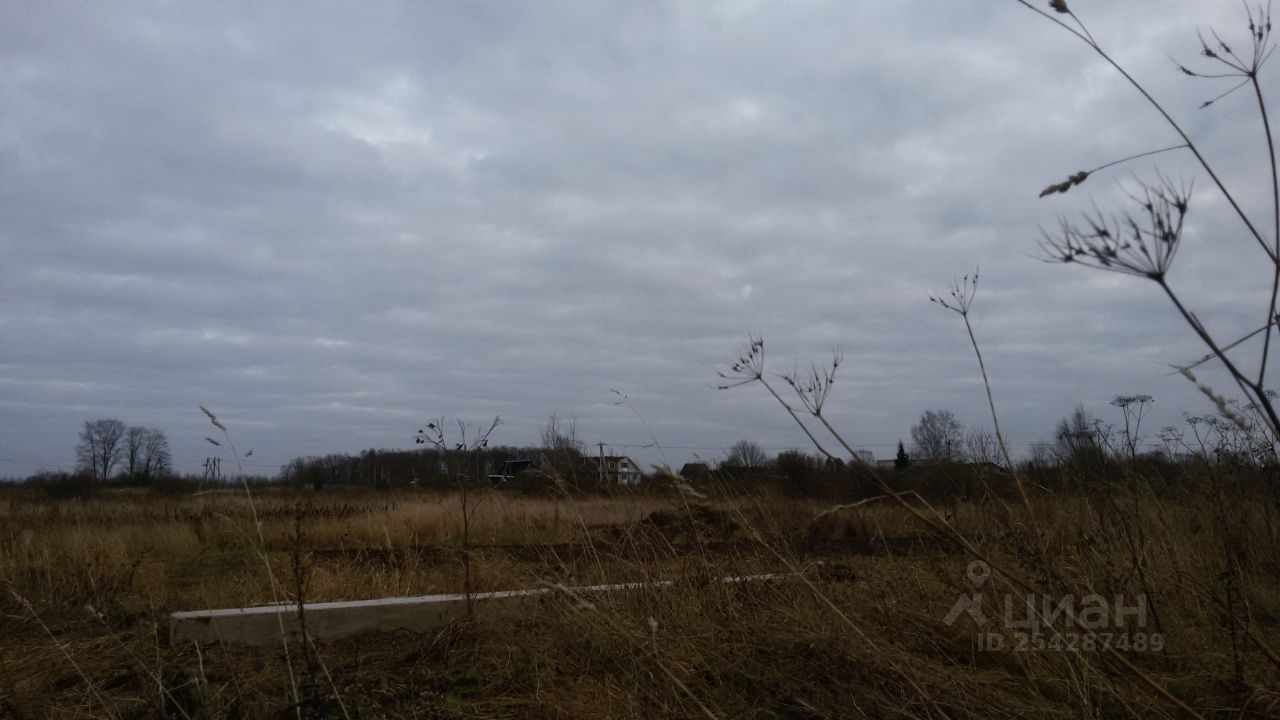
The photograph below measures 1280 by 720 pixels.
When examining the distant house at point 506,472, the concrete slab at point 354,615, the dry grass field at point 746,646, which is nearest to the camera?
the dry grass field at point 746,646

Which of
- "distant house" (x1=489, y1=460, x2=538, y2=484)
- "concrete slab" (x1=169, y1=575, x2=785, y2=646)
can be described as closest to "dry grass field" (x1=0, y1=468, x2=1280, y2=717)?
"concrete slab" (x1=169, y1=575, x2=785, y2=646)

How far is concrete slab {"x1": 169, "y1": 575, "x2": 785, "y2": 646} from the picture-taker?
4.05 meters

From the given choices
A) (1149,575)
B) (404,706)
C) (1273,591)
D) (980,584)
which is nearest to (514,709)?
(404,706)

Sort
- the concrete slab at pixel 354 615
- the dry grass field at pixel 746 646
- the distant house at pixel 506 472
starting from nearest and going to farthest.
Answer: the dry grass field at pixel 746 646 → the concrete slab at pixel 354 615 → the distant house at pixel 506 472

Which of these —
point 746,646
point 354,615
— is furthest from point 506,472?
point 746,646

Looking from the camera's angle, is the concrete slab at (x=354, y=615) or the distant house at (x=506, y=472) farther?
the distant house at (x=506, y=472)

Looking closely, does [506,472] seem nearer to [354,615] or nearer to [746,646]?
[354,615]

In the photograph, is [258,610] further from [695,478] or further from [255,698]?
[695,478]

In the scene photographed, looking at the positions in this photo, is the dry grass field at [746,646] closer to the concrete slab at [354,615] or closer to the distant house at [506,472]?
the concrete slab at [354,615]

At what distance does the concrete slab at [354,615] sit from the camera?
4.05 metres

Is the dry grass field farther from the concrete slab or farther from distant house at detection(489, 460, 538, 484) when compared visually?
distant house at detection(489, 460, 538, 484)

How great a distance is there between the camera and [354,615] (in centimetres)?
430

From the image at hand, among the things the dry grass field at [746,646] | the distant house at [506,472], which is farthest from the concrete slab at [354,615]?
the distant house at [506,472]

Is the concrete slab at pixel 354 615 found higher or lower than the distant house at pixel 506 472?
lower
